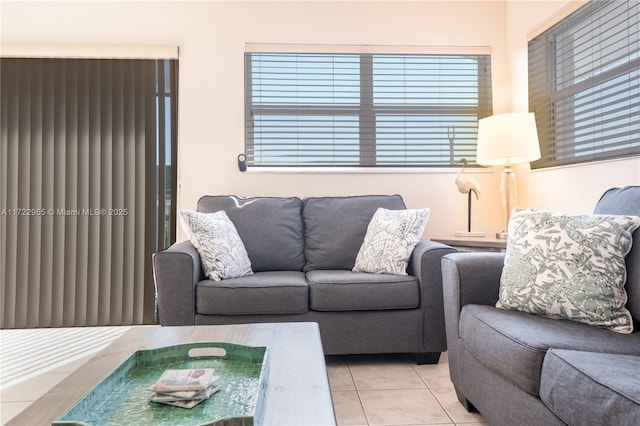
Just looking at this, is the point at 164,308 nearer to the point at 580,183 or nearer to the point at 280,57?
the point at 280,57

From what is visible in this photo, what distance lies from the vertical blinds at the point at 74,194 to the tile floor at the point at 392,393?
165cm

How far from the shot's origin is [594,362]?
3.36ft

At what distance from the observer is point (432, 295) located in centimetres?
217

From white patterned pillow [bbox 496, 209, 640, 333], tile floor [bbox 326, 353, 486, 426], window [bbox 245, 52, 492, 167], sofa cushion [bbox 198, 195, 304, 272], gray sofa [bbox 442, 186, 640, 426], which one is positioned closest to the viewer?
gray sofa [bbox 442, 186, 640, 426]

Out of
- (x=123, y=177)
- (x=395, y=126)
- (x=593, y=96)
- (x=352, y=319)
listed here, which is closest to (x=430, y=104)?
(x=395, y=126)

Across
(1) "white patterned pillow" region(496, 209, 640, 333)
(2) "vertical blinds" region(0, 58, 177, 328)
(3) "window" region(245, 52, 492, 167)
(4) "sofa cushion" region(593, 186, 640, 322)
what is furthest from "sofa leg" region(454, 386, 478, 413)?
(2) "vertical blinds" region(0, 58, 177, 328)

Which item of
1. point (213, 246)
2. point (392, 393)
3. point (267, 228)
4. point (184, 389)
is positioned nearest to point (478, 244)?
point (392, 393)

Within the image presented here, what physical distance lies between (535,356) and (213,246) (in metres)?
1.62

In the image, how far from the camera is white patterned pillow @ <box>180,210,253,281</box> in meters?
2.21

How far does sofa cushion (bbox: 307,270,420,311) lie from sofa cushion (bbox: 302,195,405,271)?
0.46m

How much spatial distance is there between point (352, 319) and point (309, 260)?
638 millimetres

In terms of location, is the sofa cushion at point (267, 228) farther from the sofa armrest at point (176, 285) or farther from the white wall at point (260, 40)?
the sofa armrest at point (176, 285)

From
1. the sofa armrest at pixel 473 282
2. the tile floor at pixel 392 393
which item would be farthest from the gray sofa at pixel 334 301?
the sofa armrest at pixel 473 282

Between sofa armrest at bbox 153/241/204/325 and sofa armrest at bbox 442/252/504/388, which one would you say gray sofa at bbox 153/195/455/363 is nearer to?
sofa armrest at bbox 153/241/204/325
